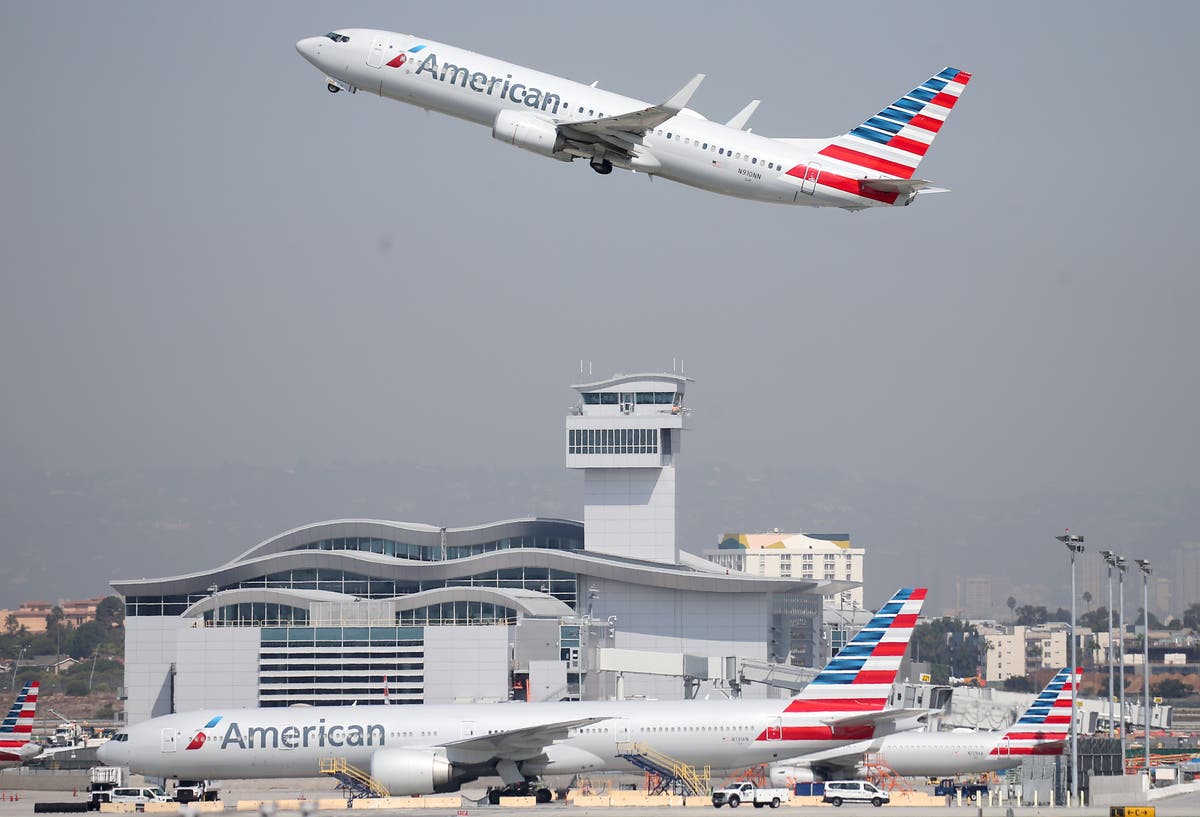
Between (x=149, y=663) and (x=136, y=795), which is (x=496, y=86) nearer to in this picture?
(x=136, y=795)

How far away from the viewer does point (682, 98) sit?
65.8 m

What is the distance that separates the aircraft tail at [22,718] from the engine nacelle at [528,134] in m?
57.0

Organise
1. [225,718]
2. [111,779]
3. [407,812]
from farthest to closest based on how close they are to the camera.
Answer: [111,779], [225,718], [407,812]

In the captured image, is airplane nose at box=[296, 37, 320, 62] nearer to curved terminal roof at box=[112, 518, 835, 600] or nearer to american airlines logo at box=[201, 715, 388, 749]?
american airlines logo at box=[201, 715, 388, 749]

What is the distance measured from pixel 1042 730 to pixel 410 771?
116 ft

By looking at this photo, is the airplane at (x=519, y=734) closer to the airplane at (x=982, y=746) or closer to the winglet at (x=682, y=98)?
the airplane at (x=982, y=746)

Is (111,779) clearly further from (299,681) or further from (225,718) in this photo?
(299,681)

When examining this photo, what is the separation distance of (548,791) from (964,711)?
3411 inches

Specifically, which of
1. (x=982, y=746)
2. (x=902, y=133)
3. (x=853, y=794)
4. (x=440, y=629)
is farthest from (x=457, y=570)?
(x=902, y=133)

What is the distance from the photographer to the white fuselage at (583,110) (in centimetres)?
6794

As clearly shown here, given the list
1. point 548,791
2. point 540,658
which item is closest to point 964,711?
point 540,658

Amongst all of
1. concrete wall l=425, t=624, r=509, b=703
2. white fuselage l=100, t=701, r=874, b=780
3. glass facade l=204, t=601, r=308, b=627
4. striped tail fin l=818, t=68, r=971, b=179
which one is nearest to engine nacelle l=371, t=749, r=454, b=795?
white fuselage l=100, t=701, r=874, b=780

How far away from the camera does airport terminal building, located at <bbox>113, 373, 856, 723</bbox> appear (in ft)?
533

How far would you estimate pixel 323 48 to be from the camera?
71938 mm
